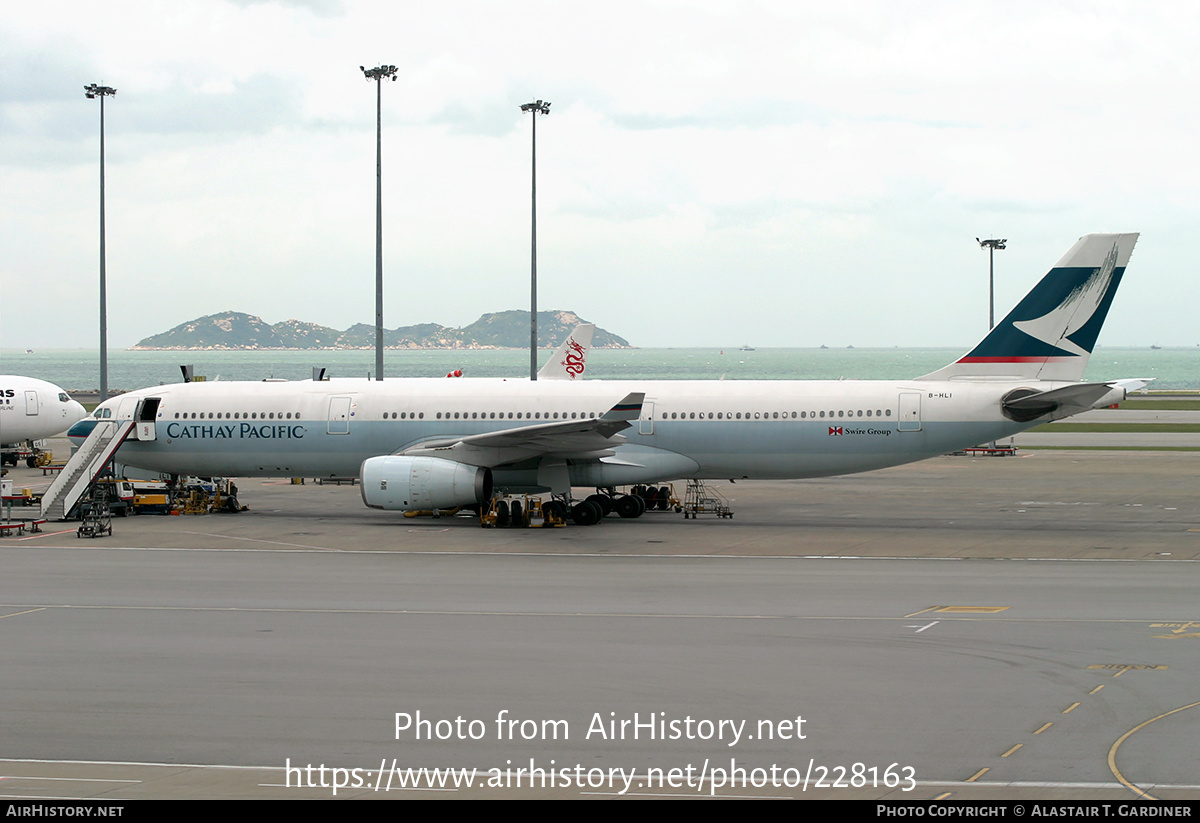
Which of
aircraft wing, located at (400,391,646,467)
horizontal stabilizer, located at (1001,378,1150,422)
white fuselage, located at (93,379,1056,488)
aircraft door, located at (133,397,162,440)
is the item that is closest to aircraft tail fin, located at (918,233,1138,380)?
white fuselage, located at (93,379,1056,488)

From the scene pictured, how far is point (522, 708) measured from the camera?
551 inches

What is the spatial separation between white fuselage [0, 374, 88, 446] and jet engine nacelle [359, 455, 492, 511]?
21853 millimetres

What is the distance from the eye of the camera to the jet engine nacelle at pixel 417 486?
32219mm

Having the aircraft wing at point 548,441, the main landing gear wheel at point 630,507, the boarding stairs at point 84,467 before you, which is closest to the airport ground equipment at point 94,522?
the boarding stairs at point 84,467

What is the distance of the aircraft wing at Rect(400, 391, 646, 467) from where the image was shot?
31.6 meters

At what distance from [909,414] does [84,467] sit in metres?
23.8

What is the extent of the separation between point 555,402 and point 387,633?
57.0 ft

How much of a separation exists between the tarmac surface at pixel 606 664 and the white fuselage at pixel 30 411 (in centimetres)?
2032

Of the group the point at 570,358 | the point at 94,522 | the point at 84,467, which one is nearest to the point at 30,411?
the point at 84,467

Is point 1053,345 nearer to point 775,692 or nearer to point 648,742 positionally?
point 775,692

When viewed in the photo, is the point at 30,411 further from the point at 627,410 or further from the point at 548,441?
the point at 627,410

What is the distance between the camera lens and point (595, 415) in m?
34.8

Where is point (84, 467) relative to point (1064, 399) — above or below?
below
